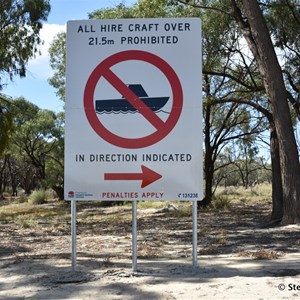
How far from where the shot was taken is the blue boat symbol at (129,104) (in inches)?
227

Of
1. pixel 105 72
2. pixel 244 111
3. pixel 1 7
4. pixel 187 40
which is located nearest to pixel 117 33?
pixel 105 72

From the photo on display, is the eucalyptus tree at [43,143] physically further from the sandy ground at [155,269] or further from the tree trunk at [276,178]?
the sandy ground at [155,269]

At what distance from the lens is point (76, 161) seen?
19.1 feet

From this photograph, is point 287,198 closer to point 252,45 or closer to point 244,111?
point 252,45

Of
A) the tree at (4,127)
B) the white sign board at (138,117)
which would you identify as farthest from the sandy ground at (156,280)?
the tree at (4,127)

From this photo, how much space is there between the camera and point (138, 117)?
577cm

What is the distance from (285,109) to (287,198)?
8.02 ft

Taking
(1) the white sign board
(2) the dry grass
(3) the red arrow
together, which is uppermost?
(1) the white sign board

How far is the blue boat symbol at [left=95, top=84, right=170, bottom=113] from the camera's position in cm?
577

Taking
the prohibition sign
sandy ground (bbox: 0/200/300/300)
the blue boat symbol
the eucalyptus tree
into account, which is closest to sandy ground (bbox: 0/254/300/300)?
sandy ground (bbox: 0/200/300/300)

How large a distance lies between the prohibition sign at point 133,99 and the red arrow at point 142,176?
1.12 ft

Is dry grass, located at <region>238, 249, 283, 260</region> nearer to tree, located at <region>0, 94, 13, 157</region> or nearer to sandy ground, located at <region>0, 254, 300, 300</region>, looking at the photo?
sandy ground, located at <region>0, 254, 300, 300</region>

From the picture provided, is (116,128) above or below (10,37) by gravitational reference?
below

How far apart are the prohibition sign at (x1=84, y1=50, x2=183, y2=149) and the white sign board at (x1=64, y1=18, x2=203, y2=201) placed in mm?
13
